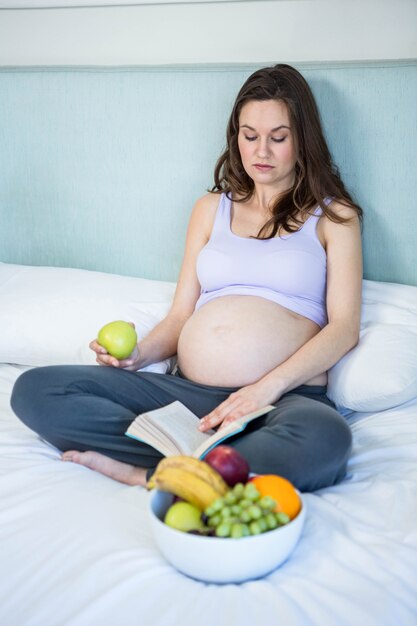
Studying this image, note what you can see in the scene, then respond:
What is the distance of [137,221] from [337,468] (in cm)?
123

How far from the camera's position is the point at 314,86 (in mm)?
2109

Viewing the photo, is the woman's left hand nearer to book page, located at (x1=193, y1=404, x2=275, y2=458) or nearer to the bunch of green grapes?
book page, located at (x1=193, y1=404, x2=275, y2=458)

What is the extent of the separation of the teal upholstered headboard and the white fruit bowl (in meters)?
1.22

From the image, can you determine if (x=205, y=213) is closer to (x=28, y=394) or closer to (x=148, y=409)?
(x=148, y=409)

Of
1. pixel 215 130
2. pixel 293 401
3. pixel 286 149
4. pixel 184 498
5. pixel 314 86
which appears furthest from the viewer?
pixel 215 130

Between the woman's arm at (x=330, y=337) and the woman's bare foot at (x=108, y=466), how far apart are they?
17 cm

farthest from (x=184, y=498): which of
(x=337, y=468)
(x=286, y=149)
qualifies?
(x=286, y=149)

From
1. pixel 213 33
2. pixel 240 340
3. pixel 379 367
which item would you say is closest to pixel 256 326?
pixel 240 340

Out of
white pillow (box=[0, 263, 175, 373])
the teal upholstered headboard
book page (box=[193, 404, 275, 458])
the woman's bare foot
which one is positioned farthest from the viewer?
the teal upholstered headboard

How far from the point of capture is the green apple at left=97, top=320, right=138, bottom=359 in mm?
1661

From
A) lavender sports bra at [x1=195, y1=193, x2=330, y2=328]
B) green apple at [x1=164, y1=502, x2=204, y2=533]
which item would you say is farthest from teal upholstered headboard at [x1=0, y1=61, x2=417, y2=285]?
green apple at [x1=164, y1=502, x2=204, y2=533]

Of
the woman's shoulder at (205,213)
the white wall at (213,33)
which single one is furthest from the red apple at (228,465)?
the white wall at (213,33)

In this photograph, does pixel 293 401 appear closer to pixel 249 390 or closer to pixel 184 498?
pixel 249 390

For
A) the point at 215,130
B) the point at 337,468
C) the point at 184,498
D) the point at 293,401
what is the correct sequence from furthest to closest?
the point at 215,130 → the point at 293,401 → the point at 337,468 → the point at 184,498
